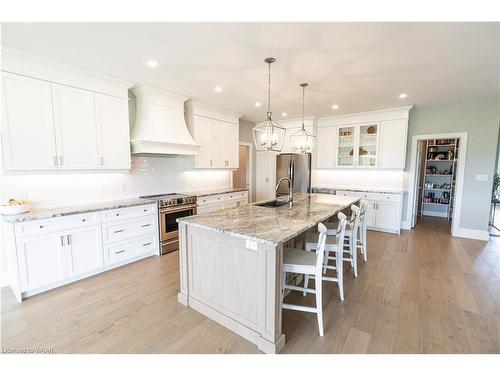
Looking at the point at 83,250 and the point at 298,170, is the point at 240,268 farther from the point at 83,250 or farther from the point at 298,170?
the point at 298,170

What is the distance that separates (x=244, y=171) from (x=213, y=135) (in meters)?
2.13

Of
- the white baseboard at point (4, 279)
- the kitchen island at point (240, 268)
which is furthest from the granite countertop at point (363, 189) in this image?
the white baseboard at point (4, 279)

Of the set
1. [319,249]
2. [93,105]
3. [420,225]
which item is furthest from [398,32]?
[420,225]

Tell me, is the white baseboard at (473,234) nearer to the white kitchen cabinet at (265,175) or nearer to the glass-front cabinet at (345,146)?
the glass-front cabinet at (345,146)

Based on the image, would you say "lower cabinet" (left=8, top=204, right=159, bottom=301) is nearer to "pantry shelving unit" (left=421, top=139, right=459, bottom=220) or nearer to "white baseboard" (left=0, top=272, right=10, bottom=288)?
"white baseboard" (left=0, top=272, right=10, bottom=288)

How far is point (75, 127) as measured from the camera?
2.98 m

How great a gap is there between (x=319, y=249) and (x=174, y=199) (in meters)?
2.64

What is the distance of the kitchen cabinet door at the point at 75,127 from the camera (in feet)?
9.34

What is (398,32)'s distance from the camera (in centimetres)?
210

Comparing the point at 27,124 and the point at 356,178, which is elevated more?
the point at 27,124

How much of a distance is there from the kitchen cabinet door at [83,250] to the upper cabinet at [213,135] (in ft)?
6.96

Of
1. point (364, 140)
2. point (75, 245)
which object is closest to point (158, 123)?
point (75, 245)
